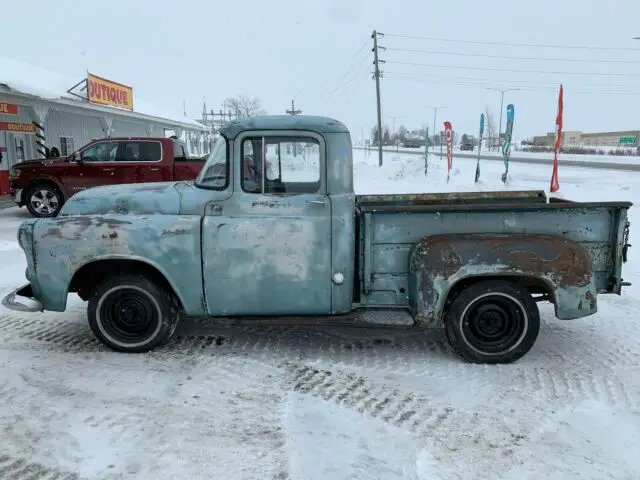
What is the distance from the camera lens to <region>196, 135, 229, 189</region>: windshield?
14.2 ft

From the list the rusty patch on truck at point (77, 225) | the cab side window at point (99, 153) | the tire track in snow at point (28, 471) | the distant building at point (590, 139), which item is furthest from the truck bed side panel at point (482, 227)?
the distant building at point (590, 139)

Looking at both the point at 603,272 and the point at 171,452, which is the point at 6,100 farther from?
the point at 603,272

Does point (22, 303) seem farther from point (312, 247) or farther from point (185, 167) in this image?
point (185, 167)

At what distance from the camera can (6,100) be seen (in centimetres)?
1468

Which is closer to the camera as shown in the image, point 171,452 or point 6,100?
point 171,452

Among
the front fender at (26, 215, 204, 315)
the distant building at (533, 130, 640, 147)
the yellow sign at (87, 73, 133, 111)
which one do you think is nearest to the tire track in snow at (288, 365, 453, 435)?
the front fender at (26, 215, 204, 315)

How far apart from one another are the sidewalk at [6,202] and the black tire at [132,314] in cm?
1278

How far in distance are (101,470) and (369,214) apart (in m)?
2.59

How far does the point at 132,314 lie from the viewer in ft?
14.7

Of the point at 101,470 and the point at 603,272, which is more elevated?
the point at 603,272

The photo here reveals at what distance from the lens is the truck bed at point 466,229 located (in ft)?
13.7

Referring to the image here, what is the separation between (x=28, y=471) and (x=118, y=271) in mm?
1941

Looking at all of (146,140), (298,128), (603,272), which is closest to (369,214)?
(298,128)

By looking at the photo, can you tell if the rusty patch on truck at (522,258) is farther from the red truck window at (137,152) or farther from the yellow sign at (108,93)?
the yellow sign at (108,93)
